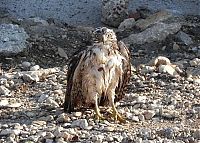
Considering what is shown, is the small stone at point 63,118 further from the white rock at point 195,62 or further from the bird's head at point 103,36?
the white rock at point 195,62

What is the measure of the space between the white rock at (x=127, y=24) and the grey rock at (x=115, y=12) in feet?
0.69

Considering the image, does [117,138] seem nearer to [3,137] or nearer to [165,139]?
[165,139]

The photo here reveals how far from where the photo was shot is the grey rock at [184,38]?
9141 mm

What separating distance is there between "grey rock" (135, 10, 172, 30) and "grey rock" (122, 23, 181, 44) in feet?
0.72

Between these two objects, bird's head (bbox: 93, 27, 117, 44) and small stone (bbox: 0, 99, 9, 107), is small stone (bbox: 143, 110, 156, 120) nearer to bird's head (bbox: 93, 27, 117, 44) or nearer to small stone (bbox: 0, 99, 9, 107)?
bird's head (bbox: 93, 27, 117, 44)

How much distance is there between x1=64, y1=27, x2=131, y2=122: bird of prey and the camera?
6.14 metres

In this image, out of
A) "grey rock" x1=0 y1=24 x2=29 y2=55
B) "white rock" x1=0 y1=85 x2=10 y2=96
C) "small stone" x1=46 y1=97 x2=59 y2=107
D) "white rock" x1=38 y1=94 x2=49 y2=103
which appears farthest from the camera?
"grey rock" x1=0 y1=24 x2=29 y2=55

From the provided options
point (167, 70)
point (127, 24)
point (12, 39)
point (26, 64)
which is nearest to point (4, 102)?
point (26, 64)

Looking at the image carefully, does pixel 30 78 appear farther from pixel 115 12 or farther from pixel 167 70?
pixel 115 12

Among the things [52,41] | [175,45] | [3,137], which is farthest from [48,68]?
[3,137]

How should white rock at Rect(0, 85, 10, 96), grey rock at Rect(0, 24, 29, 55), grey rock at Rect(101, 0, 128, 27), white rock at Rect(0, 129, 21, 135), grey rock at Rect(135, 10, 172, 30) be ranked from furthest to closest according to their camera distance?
grey rock at Rect(101, 0, 128, 27)
grey rock at Rect(135, 10, 172, 30)
grey rock at Rect(0, 24, 29, 55)
white rock at Rect(0, 85, 10, 96)
white rock at Rect(0, 129, 21, 135)

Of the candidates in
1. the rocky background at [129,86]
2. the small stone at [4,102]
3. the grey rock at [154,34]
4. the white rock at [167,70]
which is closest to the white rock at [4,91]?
the rocky background at [129,86]

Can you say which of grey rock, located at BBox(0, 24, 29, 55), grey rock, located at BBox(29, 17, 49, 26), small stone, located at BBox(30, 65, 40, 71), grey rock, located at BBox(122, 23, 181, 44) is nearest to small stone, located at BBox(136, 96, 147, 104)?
small stone, located at BBox(30, 65, 40, 71)

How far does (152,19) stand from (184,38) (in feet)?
2.30
